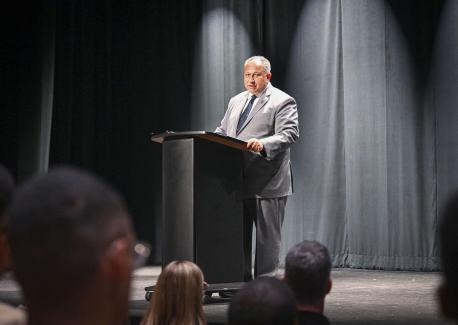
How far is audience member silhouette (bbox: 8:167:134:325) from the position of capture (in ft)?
2.59

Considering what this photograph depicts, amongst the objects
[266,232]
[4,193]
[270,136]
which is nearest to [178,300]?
[4,193]

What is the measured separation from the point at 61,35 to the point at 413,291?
447 cm

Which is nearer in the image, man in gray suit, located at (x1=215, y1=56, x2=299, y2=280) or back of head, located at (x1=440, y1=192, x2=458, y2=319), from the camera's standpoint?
back of head, located at (x1=440, y1=192, x2=458, y2=319)

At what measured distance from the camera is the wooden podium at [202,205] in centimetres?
366

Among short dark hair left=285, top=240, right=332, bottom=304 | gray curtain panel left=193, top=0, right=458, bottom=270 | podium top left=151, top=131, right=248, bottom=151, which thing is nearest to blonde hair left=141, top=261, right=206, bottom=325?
short dark hair left=285, top=240, right=332, bottom=304

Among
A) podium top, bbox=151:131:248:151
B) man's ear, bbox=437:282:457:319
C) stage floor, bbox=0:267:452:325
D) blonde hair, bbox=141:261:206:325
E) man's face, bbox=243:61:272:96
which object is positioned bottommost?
stage floor, bbox=0:267:452:325

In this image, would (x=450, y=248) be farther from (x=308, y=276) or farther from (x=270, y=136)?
(x=270, y=136)

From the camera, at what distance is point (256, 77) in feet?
13.3

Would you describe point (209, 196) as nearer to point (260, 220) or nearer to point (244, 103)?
point (260, 220)

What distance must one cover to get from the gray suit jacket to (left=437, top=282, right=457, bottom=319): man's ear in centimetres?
303

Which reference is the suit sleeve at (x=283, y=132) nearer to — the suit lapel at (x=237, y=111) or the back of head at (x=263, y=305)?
the suit lapel at (x=237, y=111)

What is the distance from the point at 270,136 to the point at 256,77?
319mm

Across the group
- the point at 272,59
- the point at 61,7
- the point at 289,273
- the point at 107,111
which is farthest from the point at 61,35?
the point at 289,273

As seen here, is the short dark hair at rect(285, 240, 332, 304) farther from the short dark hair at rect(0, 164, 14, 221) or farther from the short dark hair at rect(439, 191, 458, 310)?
the short dark hair at rect(439, 191, 458, 310)
